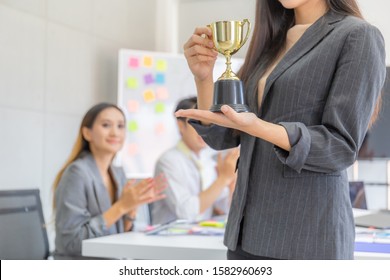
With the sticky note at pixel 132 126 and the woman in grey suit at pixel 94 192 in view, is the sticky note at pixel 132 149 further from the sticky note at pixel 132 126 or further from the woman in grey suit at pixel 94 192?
the woman in grey suit at pixel 94 192

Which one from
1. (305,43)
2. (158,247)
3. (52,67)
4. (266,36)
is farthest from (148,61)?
(305,43)

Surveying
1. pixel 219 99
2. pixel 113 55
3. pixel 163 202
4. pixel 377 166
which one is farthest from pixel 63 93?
pixel 219 99

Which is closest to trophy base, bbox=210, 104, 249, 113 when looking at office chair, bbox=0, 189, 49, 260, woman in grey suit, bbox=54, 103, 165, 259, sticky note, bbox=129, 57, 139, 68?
woman in grey suit, bbox=54, 103, 165, 259

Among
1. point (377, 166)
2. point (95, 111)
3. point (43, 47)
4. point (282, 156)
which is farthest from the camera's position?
point (43, 47)

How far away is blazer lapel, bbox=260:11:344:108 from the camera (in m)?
0.66

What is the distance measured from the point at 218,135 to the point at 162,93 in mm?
1628

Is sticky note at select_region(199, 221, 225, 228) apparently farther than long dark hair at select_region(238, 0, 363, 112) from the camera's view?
Yes

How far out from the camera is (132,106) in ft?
7.56

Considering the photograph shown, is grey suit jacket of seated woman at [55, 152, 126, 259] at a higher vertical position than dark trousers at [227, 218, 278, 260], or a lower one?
lower

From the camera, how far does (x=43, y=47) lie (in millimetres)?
1864

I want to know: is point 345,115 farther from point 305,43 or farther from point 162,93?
point 162,93

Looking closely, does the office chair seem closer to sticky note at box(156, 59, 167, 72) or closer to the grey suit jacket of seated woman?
the grey suit jacket of seated woman

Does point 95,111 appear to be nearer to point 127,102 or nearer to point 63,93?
point 63,93
